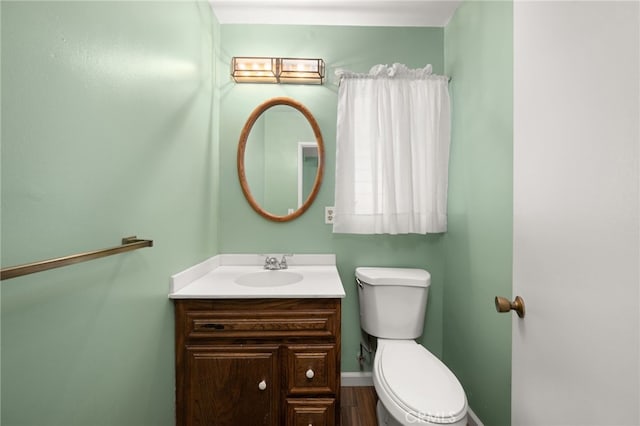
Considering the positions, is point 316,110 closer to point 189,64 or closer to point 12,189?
point 189,64

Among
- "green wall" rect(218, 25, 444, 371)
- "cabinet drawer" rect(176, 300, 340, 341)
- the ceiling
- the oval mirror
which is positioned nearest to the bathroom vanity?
"cabinet drawer" rect(176, 300, 340, 341)

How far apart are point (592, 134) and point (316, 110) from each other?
1.58 metres

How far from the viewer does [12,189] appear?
593 millimetres

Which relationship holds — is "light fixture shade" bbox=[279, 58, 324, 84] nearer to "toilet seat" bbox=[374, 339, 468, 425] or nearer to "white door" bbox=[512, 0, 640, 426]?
"white door" bbox=[512, 0, 640, 426]

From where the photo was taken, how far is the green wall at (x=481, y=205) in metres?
1.28

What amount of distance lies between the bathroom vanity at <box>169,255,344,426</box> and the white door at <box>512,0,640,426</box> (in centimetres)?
78

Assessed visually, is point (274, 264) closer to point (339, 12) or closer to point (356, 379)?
point (356, 379)

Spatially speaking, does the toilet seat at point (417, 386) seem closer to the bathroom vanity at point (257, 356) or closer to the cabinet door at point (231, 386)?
the bathroom vanity at point (257, 356)

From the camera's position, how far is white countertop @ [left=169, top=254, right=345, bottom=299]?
130cm

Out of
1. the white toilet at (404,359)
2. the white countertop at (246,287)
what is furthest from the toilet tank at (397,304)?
the white countertop at (246,287)

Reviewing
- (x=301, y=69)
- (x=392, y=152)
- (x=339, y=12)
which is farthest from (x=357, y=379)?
(x=339, y=12)

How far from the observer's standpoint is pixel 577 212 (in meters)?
0.58

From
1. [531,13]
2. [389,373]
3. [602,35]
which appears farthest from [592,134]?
[389,373]

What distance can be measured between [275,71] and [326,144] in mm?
563
